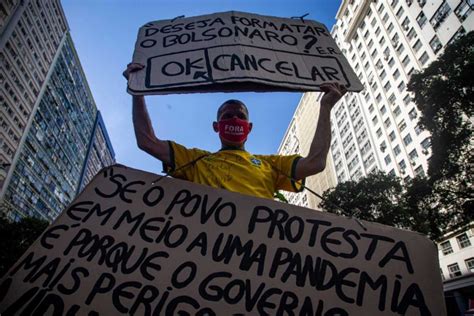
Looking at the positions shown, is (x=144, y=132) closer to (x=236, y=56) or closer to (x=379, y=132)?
(x=236, y=56)

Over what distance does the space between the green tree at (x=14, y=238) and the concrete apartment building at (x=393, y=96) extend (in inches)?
1190

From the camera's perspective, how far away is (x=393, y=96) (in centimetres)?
3869

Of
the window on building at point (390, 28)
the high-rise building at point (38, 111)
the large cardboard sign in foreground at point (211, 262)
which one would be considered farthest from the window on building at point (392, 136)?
the high-rise building at point (38, 111)

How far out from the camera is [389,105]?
3934 centimetres

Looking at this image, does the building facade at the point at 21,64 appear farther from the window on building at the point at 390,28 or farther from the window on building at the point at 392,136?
the window on building at the point at 390,28

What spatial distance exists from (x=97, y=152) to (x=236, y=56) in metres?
92.5

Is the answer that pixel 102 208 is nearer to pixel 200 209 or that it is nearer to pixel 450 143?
pixel 200 209

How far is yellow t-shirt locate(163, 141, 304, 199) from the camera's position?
197cm

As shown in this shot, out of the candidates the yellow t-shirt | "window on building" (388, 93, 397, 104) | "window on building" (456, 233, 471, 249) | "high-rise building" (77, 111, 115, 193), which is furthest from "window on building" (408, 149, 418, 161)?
"high-rise building" (77, 111, 115, 193)

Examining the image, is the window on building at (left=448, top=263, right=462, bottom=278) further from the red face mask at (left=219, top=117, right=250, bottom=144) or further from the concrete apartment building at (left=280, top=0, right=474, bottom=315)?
the red face mask at (left=219, top=117, right=250, bottom=144)

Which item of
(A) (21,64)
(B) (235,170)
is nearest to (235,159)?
(B) (235,170)

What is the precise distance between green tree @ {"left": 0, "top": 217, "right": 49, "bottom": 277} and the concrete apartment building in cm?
3022

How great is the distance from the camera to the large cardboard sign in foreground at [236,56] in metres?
2.06

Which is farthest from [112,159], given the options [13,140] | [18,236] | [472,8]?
[472,8]
